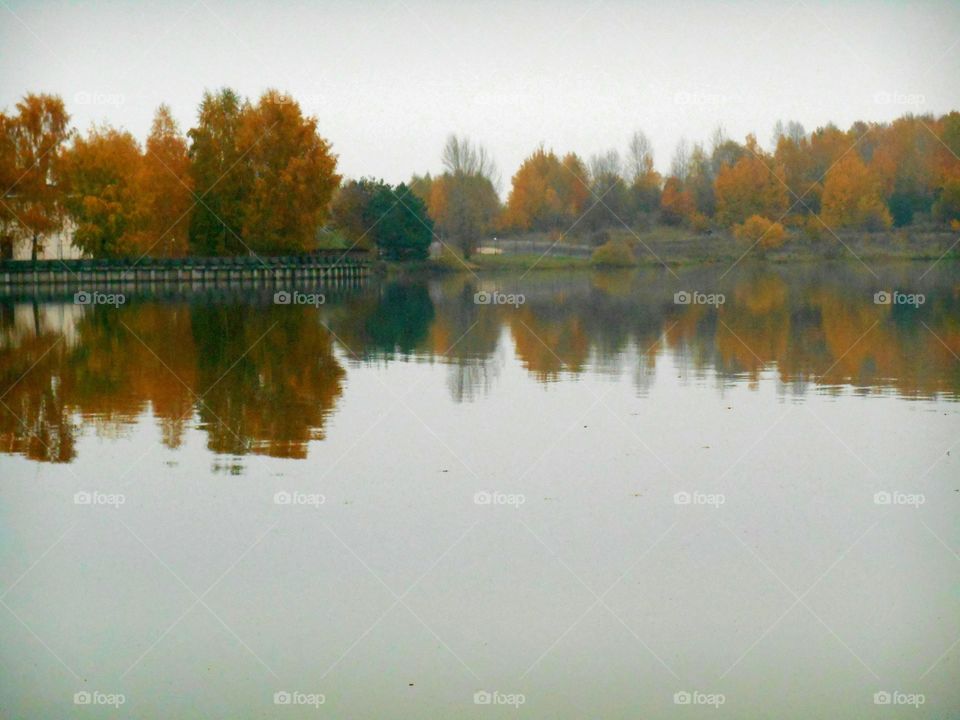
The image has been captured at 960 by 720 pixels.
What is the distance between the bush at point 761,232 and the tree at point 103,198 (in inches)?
1558

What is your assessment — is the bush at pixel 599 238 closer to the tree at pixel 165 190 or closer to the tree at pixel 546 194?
the tree at pixel 546 194

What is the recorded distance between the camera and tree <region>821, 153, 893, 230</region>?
7562 centimetres

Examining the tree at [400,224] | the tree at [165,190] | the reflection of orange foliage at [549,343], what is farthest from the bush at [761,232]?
the reflection of orange foliage at [549,343]

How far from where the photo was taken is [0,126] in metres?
52.6

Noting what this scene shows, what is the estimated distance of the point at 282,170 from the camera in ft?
189

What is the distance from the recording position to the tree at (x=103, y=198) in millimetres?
57531

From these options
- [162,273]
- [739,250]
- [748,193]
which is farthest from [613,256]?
[162,273]

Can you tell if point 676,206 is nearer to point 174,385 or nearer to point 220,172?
point 220,172

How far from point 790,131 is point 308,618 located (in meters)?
90.8

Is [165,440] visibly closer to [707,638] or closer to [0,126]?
[707,638]

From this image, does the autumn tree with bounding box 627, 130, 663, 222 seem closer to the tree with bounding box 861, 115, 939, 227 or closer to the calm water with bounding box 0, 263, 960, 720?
the tree with bounding box 861, 115, 939, 227

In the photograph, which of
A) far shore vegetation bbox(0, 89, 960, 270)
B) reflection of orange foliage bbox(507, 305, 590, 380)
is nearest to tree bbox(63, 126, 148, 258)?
far shore vegetation bbox(0, 89, 960, 270)

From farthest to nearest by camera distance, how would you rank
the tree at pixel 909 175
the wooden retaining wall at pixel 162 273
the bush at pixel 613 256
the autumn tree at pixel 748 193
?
the autumn tree at pixel 748 193 < the tree at pixel 909 175 < the bush at pixel 613 256 < the wooden retaining wall at pixel 162 273

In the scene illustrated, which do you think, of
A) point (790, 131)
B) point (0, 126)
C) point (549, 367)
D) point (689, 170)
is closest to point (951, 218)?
point (790, 131)
